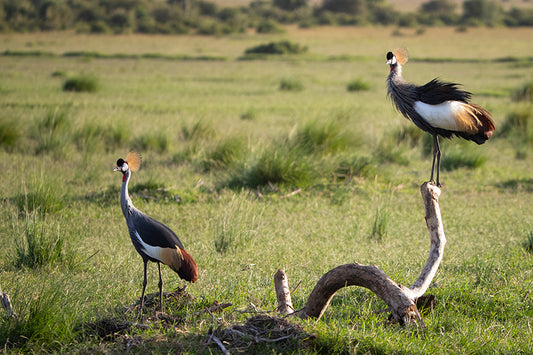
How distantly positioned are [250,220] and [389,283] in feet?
9.73

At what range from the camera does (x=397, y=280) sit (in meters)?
4.65

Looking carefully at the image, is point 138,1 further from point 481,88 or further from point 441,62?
point 481,88

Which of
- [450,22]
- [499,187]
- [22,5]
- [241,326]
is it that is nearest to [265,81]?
[499,187]

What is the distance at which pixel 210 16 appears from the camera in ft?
189

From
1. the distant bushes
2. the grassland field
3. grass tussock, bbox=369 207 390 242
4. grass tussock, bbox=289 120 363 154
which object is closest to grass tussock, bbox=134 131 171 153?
the grassland field

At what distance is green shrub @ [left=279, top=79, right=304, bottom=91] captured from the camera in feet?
60.6

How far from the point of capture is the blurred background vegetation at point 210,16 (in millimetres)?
42812

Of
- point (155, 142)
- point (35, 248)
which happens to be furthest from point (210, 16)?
point (35, 248)

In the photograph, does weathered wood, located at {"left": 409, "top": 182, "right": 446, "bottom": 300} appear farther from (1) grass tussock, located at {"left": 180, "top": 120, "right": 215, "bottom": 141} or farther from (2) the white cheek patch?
(1) grass tussock, located at {"left": 180, "top": 120, "right": 215, "bottom": 141}

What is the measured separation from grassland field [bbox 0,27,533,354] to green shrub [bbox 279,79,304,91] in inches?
91.0

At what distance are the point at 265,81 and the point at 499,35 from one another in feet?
99.3

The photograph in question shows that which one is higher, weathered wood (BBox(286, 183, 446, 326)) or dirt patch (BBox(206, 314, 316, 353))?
weathered wood (BBox(286, 183, 446, 326))

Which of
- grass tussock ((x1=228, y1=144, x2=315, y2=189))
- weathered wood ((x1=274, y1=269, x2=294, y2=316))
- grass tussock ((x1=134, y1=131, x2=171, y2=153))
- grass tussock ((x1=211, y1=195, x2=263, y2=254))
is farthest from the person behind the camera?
grass tussock ((x1=134, y1=131, x2=171, y2=153))

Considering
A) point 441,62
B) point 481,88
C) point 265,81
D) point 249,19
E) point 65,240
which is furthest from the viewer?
point 249,19
